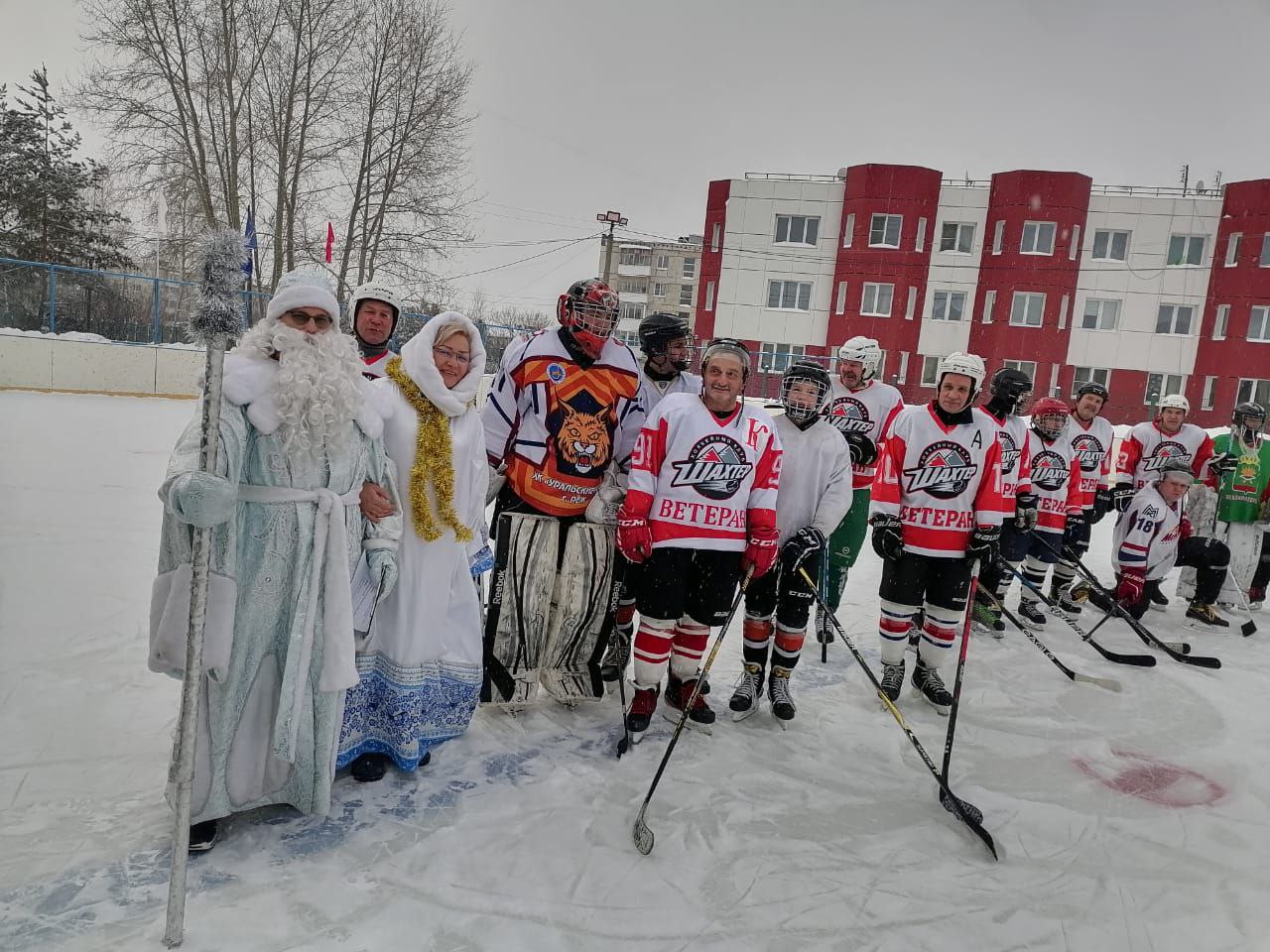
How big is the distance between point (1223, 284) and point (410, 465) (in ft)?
93.4

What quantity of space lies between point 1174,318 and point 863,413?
25.1m

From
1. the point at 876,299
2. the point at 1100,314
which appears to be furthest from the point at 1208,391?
the point at 876,299

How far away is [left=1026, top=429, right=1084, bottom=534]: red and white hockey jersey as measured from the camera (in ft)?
18.9

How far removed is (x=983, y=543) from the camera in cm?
404

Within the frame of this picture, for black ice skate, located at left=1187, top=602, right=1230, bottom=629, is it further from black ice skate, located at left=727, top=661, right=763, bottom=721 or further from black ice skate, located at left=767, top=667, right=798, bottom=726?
black ice skate, located at left=727, top=661, right=763, bottom=721

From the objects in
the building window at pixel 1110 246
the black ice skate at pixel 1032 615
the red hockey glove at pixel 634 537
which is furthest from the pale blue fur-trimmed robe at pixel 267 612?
the building window at pixel 1110 246

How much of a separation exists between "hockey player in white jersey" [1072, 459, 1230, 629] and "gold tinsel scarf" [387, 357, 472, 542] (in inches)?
205

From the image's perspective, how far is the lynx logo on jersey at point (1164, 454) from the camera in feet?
21.2

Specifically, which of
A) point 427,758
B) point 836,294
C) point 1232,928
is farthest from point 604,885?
point 836,294

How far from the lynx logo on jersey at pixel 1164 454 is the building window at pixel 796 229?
21187 millimetres

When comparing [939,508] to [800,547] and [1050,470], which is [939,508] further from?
[1050,470]

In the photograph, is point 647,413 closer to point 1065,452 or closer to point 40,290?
point 1065,452

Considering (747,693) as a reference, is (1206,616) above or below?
above

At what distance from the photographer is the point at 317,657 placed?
102 inches
